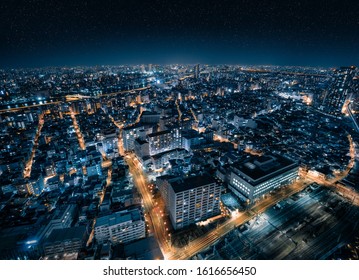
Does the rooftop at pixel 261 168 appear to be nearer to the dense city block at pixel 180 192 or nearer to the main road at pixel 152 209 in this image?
the dense city block at pixel 180 192

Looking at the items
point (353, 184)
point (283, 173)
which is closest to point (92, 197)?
point (283, 173)

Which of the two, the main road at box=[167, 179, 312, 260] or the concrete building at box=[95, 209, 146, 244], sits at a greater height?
the concrete building at box=[95, 209, 146, 244]

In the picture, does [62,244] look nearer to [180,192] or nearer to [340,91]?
[180,192]

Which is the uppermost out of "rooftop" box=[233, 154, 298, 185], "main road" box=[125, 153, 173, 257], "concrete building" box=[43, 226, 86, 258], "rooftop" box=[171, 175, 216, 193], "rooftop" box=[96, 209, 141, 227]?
"rooftop" box=[171, 175, 216, 193]

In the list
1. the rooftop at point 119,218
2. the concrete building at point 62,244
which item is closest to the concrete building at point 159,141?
the rooftop at point 119,218

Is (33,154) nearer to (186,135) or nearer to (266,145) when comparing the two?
(186,135)

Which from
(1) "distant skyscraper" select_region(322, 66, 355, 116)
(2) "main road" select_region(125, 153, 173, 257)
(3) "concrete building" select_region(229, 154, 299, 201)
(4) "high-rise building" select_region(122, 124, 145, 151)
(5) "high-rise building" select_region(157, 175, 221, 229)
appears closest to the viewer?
(2) "main road" select_region(125, 153, 173, 257)

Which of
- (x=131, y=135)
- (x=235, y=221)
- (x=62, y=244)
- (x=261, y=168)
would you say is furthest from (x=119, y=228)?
(x=131, y=135)

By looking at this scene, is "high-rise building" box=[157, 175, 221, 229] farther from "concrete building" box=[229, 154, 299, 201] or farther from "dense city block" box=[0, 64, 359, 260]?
"concrete building" box=[229, 154, 299, 201]

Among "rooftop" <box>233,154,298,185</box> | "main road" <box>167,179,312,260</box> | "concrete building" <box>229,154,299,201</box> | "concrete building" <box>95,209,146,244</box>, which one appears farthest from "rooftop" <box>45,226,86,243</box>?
"rooftop" <box>233,154,298,185</box>
